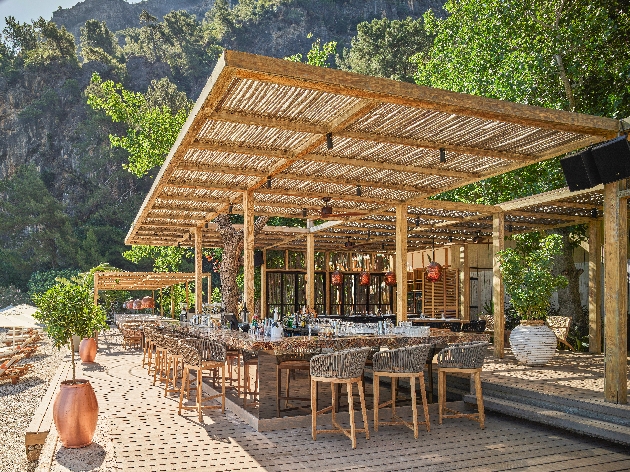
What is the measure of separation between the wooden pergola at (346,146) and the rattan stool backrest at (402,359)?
216cm

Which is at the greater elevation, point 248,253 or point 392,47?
point 392,47

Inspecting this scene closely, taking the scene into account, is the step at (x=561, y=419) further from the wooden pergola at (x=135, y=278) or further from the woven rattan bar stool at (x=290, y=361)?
the wooden pergola at (x=135, y=278)

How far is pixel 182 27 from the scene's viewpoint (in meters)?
54.1

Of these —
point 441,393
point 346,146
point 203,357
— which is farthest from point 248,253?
point 441,393

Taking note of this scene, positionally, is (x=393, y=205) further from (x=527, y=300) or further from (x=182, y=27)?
(x=182, y=27)

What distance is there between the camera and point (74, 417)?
5621 mm

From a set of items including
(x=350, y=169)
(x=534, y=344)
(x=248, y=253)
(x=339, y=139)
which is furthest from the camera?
(x=534, y=344)

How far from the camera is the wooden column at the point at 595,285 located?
11523 mm

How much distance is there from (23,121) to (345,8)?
98.9 ft

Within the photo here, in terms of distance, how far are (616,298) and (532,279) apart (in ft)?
11.4

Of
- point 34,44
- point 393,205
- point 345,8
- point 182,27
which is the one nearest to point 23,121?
point 34,44

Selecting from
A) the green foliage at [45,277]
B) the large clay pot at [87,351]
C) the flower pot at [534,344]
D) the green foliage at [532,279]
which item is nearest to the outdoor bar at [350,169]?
Answer: the green foliage at [532,279]

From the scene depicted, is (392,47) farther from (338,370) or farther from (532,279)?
(338,370)

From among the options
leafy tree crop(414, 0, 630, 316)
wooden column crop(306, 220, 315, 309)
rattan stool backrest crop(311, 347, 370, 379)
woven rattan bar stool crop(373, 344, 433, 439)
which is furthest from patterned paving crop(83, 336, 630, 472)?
leafy tree crop(414, 0, 630, 316)
